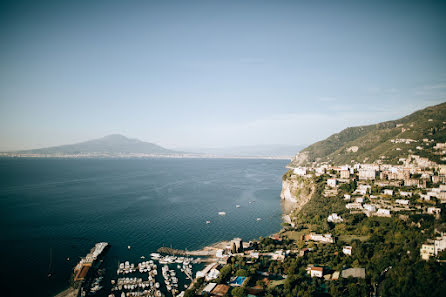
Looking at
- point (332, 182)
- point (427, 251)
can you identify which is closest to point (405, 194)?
point (332, 182)

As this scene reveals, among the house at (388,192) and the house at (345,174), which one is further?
the house at (345,174)

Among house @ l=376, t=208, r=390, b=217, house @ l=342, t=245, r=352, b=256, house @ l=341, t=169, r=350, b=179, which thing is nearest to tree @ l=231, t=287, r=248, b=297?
house @ l=342, t=245, r=352, b=256

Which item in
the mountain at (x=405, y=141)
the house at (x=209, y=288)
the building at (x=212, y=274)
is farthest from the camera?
the mountain at (x=405, y=141)

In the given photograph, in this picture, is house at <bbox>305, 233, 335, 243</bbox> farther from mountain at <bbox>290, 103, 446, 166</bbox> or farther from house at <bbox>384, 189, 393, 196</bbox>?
mountain at <bbox>290, 103, 446, 166</bbox>

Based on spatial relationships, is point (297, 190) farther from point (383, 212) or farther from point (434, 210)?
point (434, 210)

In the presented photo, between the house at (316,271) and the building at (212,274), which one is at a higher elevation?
the house at (316,271)

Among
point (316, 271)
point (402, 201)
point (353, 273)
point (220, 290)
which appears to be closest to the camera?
point (220, 290)

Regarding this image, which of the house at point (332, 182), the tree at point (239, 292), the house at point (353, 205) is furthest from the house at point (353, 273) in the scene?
the house at point (332, 182)

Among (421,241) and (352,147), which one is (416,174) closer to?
(421,241)

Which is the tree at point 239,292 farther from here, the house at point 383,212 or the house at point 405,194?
the house at point 405,194
